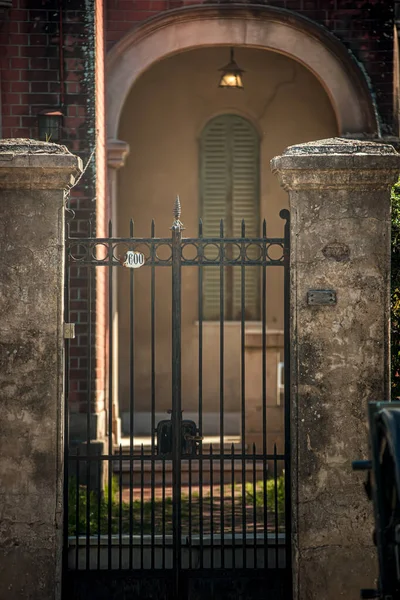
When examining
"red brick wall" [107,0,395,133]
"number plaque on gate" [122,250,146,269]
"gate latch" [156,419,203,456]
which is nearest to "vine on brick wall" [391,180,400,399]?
"gate latch" [156,419,203,456]

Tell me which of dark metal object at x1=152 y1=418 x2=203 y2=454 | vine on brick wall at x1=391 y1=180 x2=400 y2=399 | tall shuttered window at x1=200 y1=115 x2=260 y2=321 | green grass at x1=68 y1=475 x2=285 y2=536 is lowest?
green grass at x1=68 y1=475 x2=285 y2=536

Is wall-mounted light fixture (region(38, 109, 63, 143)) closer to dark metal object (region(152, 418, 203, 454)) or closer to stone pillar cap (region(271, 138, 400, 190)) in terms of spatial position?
stone pillar cap (region(271, 138, 400, 190))

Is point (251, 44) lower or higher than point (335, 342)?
higher

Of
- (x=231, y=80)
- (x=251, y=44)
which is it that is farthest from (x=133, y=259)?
(x=231, y=80)

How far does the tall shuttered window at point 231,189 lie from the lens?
47.2ft

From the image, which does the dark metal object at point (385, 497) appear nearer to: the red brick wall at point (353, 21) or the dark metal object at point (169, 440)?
the dark metal object at point (169, 440)

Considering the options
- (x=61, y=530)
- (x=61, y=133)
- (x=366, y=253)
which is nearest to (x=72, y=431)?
(x=61, y=133)

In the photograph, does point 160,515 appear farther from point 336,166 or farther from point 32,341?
point 336,166

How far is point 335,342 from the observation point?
679cm

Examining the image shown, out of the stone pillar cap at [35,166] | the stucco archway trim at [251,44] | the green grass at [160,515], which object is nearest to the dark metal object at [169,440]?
the green grass at [160,515]

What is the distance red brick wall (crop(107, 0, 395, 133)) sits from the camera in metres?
12.1

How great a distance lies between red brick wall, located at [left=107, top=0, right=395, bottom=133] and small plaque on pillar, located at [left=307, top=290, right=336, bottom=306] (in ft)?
19.6

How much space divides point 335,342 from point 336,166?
116 centimetres

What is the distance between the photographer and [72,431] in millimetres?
10359
